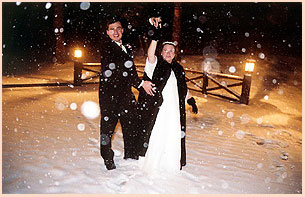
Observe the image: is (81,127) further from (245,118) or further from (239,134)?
(245,118)

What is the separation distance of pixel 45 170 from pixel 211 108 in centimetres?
551

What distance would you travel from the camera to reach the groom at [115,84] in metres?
3.33

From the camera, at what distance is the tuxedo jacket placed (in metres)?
3.32

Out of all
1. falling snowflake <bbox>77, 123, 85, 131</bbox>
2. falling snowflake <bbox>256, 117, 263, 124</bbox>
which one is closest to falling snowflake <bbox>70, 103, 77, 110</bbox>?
falling snowflake <bbox>77, 123, 85, 131</bbox>

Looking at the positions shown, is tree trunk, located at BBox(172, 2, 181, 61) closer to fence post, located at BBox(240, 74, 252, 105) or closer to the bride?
fence post, located at BBox(240, 74, 252, 105)

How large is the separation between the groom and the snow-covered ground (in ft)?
1.88

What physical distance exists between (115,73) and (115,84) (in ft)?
0.53

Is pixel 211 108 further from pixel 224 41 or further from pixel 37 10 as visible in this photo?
pixel 37 10

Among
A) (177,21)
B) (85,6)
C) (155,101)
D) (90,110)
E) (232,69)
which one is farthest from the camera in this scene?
(85,6)

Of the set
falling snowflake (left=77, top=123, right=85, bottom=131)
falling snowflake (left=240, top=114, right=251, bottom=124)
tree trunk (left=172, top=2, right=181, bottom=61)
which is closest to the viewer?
falling snowflake (left=77, top=123, right=85, bottom=131)

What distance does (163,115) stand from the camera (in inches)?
133

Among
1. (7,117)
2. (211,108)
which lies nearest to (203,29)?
(211,108)

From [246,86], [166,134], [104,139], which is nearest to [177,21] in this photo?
[246,86]

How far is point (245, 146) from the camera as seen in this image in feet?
16.9
